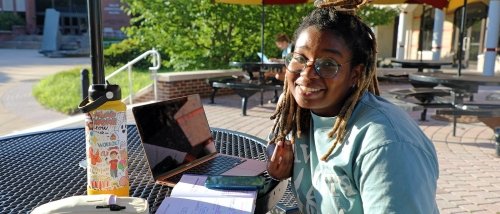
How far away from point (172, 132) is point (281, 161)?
0.50 meters

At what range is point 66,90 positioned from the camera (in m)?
10.5

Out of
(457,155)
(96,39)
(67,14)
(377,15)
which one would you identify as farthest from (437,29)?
(67,14)

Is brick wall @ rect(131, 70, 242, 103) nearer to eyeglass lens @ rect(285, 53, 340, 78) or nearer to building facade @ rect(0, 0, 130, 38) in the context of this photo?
eyeglass lens @ rect(285, 53, 340, 78)

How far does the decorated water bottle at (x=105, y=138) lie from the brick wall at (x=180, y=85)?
6.79 metres

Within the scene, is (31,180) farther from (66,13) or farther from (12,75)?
(66,13)

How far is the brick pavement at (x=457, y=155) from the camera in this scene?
3677mm

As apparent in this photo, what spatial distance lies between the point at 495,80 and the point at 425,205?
535 centimetres

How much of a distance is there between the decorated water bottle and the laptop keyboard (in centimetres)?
29

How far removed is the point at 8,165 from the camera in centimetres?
196

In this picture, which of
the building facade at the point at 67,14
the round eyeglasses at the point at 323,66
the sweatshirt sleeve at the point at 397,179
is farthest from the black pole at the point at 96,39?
the building facade at the point at 67,14

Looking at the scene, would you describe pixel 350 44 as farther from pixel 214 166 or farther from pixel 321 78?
pixel 214 166

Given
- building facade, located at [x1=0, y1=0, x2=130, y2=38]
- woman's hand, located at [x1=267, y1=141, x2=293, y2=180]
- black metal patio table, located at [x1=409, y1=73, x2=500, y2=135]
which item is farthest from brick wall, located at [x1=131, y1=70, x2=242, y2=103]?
building facade, located at [x1=0, y1=0, x2=130, y2=38]

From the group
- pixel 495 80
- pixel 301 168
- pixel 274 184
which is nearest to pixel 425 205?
pixel 301 168

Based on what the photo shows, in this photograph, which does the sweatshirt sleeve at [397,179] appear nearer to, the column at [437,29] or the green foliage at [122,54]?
the green foliage at [122,54]
